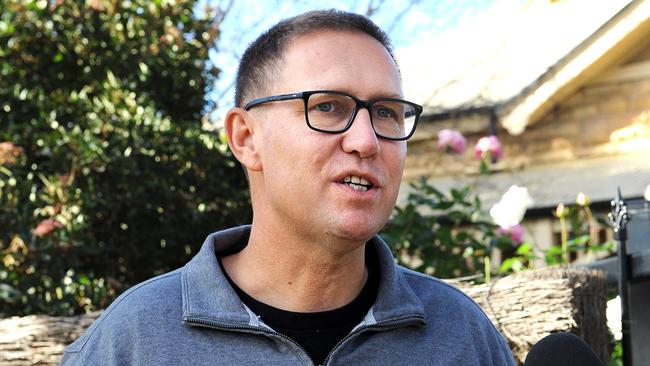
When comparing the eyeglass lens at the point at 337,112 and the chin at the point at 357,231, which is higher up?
the eyeglass lens at the point at 337,112

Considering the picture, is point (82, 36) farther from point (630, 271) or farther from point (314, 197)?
point (314, 197)

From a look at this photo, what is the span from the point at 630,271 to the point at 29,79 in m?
4.47

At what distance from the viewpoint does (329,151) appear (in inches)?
88.2

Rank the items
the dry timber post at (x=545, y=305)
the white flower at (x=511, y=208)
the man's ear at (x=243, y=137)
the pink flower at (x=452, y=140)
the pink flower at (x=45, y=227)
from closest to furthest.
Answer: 1. the man's ear at (x=243, y=137)
2. the dry timber post at (x=545, y=305)
3. the white flower at (x=511, y=208)
4. the pink flower at (x=45, y=227)
5. the pink flower at (x=452, y=140)

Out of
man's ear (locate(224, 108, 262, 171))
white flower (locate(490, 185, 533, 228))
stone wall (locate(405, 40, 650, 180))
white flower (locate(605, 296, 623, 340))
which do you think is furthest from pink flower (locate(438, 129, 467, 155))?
man's ear (locate(224, 108, 262, 171))

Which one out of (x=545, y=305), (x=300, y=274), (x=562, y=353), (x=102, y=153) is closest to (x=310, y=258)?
(x=300, y=274)

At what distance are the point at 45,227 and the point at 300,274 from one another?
3451mm

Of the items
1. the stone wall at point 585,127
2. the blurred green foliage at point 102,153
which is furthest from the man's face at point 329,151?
the stone wall at point 585,127

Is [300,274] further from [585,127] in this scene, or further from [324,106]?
[585,127]

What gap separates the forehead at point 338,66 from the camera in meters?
2.29

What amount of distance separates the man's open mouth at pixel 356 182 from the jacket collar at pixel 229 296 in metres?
0.33

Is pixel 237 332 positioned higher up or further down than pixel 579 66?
further down

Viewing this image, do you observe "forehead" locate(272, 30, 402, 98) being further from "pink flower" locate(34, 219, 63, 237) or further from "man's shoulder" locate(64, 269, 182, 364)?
"pink flower" locate(34, 219, 63, 237)

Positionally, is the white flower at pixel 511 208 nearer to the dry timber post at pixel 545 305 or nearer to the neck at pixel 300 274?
the dry timber post at pixel 545 305
